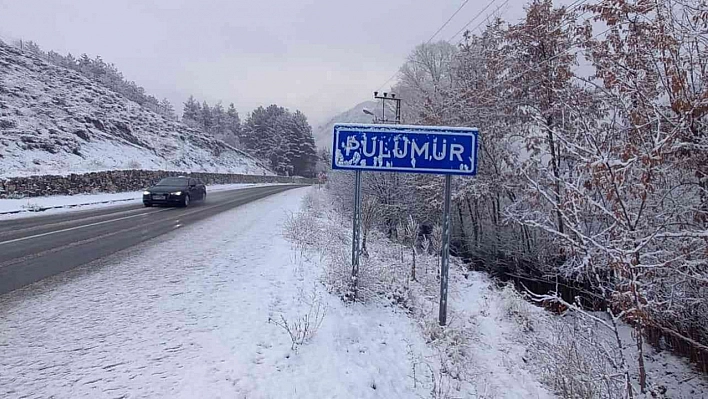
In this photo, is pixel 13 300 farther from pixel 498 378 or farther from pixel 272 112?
pixel 272 112

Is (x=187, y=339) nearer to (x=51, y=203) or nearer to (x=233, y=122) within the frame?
(x=51, y=203)

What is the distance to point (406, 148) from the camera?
5387 mm

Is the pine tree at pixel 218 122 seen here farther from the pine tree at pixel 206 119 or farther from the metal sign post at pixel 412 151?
the metal sign post at pixel 412 151

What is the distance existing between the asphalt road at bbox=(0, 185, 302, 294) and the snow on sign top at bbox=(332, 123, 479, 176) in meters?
4.83

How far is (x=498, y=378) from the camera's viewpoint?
543 centimetres

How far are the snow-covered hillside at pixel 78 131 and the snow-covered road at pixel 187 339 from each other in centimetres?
2226

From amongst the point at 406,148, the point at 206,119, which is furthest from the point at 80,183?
the point at 206,119

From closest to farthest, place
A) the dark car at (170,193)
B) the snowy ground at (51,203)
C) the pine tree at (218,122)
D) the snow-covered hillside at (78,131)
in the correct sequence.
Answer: the snowy ground at (51,203), the dark car at (170,193), the snow-covered hillside at (78,131), the pine tree at (218,122)

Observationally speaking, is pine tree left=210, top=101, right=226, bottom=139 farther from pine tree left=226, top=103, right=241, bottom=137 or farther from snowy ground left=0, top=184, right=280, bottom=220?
snowy ground left=0, top=184, right=280, bottom=220

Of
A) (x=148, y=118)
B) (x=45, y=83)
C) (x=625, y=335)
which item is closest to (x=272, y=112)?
(x=148, y=118)

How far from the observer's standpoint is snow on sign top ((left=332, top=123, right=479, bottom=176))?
207 inches

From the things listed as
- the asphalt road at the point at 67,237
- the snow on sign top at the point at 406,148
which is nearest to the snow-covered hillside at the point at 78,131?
the asphalt road at the point at 67,237

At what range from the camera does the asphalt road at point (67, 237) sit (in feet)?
21.1

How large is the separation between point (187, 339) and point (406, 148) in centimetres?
344
